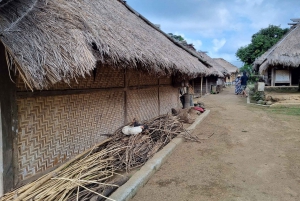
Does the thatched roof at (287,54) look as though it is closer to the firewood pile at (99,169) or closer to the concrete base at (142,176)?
the firewood pile at (99,169)

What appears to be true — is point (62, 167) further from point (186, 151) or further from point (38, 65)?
point (186, 151)

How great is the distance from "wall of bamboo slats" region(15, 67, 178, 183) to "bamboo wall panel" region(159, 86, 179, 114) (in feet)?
5.44

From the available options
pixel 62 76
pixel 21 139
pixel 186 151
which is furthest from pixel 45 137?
pixel 186 151

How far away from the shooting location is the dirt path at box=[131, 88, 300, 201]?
332 cm

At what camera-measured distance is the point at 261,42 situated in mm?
25656

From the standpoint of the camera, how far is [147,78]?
692cm

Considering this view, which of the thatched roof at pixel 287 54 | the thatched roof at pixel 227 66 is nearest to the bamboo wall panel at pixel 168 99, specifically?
the thatched roof at pixel 287 54

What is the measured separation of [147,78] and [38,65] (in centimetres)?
452

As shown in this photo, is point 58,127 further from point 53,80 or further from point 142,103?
point 142,103

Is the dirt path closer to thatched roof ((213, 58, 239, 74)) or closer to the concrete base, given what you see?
the concrete base

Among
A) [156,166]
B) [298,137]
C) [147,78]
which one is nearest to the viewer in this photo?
[156,166]

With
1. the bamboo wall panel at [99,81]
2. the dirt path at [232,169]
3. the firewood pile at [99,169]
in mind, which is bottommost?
the dirt path at [232,169]

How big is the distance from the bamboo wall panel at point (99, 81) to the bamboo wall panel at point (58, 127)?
0.54 ft

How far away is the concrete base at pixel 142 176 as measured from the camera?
10.2 feet
